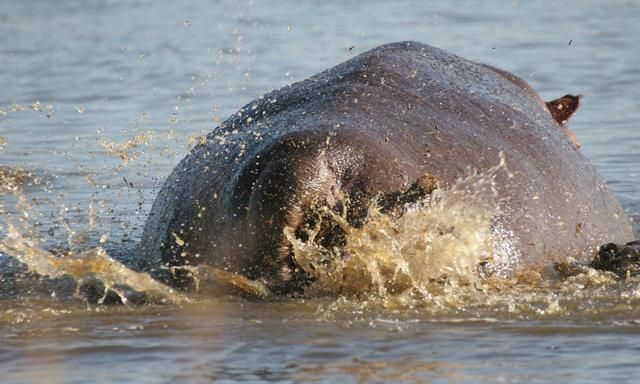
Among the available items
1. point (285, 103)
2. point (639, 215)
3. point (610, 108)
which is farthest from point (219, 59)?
point (285, 103)

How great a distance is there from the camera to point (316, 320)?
533 cm

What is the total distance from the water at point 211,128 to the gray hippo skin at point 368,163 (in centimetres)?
27

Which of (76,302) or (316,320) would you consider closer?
(316,320)

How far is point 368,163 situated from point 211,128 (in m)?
5.73

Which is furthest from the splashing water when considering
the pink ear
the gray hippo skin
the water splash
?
the pink ear

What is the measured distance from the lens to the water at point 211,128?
191 inches

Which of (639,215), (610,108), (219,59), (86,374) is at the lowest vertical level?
(86,374)

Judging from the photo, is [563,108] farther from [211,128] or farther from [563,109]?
[211,128]

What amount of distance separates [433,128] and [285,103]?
71 cm

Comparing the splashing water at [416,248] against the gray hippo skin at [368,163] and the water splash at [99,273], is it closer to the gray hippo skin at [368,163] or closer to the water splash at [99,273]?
the gray hippo skin at [368,163]

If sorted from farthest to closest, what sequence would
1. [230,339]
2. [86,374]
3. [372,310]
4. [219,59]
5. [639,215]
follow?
1. [219,59]
2. [639,215]
3. [372,310]
4. [230,339]
5. [86,374]

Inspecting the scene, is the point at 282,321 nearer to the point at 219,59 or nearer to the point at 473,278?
the point at 473,278

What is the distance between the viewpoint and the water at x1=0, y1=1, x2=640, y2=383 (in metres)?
4.86

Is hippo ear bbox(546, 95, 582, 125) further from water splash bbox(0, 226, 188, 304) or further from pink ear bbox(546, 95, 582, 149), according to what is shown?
water splash bbox(0, 226, 188, 304)
